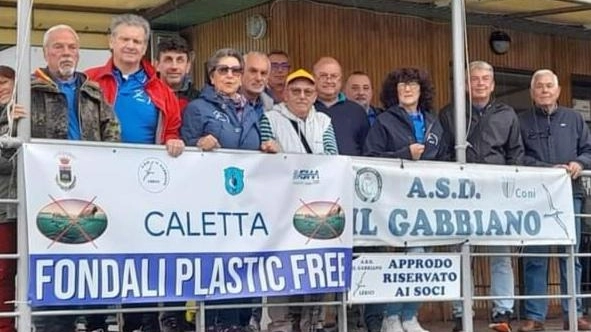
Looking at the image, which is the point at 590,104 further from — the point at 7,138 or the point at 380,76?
the point at 7,138

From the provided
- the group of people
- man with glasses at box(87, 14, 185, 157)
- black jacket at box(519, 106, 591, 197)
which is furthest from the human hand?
black jacket at box(519, 106, 591, 197)

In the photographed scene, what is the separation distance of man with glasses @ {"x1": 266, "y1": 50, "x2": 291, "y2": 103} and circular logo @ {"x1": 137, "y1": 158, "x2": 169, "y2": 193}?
195cm

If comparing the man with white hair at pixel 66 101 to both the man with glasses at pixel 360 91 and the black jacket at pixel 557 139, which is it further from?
the black jacket at pixel 557 139

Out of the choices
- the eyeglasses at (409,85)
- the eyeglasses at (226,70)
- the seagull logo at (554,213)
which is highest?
the eyeglasses at (226,70)

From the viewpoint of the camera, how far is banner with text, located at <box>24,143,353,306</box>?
16.3ft

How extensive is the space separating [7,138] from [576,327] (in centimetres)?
429

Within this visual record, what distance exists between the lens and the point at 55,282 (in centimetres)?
493

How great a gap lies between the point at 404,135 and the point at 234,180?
142cm

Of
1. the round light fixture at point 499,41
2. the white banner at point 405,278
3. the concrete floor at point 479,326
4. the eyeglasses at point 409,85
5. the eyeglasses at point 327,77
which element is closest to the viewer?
the white banner at point 405,278

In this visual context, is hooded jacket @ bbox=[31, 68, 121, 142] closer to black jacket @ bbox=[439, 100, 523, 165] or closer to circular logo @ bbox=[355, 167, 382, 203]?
circular logo @ bbox=[355, 167, 382, 203]

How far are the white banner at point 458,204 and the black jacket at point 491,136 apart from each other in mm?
214

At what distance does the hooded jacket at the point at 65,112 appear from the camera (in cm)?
518

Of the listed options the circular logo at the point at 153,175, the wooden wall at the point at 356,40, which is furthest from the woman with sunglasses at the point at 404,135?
the wooden wall at the point at 356,40

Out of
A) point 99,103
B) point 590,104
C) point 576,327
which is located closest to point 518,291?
point 576,327
